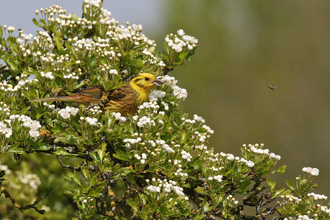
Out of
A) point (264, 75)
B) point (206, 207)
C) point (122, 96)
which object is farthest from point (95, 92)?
point (264, 75)

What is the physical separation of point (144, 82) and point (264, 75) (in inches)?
743

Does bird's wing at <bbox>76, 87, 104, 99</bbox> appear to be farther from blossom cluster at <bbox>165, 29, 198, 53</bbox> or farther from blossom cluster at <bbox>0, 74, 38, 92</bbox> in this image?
blossom cluster at <bbox>165, 29, 198, 53</bbox>

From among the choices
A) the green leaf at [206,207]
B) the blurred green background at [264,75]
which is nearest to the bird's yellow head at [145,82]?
the green leaf at [206,207]

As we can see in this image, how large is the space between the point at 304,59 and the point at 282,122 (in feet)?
15.8

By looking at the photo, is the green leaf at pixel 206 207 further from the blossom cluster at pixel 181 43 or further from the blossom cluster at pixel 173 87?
the blossom cluster at pixel 181 43

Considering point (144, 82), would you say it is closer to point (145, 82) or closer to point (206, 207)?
point (145, 82)

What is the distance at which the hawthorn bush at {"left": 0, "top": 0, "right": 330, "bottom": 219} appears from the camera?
3604 mm

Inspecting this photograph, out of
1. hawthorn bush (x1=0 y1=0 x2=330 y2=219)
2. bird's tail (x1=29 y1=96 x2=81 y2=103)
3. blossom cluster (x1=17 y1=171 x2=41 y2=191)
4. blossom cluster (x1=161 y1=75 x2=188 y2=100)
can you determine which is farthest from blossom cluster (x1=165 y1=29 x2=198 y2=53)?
blossom cluster (x1=17 y1=171 x2=41 y2=191)

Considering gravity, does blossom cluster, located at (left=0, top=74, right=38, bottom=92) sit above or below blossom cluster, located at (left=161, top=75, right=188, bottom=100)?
below

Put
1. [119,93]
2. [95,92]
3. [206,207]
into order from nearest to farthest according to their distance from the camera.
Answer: [206,207] → [95,92] → [119,93]

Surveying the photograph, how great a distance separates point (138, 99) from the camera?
16.3 ft

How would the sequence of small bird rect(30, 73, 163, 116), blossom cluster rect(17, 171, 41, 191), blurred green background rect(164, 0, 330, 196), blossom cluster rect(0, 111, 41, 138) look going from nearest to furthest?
blossom cluster rect(0, 111, 41, 138) → small bird rect(30, 73, 163, 116) → blossom cluster rect(17, 171, 41, 191) → blurred green background rect(164, 0, 330, 196)

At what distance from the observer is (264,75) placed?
22.4 m

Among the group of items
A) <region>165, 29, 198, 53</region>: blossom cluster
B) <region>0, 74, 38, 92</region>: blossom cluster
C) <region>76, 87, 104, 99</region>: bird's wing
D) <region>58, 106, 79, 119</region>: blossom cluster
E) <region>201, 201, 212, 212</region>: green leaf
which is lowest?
<region>201, 201, 212, 212</region>: green leaf
